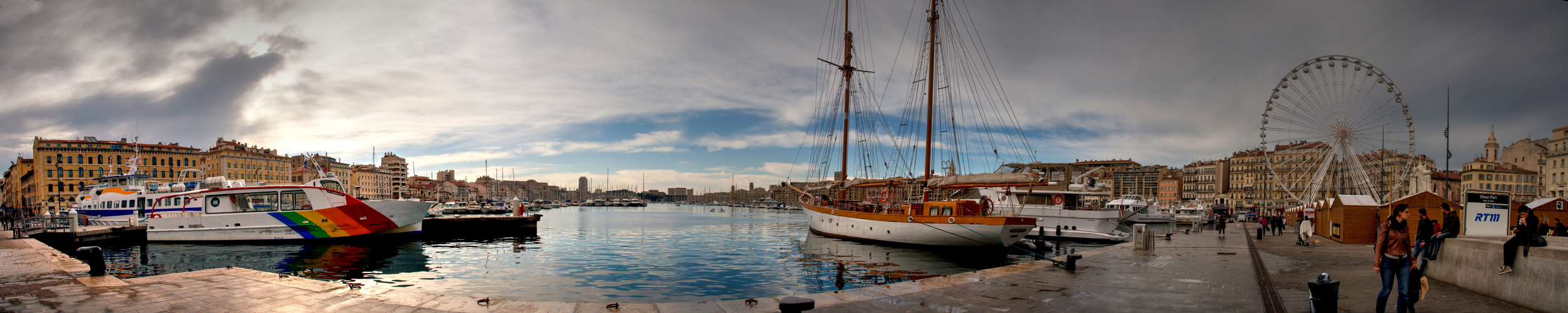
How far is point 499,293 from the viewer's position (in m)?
14.8

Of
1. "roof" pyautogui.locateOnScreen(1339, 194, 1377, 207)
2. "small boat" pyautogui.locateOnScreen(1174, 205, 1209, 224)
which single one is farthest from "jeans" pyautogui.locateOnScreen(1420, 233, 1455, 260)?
"small boat" pyautogui.locateOnScreen(1174, 205, 1209, 224)

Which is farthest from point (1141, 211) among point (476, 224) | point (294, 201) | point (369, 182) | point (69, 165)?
point (369, 182)

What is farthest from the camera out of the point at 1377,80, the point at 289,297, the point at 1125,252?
the point at 1377,80

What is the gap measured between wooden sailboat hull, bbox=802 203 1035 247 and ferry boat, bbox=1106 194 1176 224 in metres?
29.9

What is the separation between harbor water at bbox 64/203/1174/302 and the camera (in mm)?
15984

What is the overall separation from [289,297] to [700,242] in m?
25.7

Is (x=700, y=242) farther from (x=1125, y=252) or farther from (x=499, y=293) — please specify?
(x=1125, y=252)

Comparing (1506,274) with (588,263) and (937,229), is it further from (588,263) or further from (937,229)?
(588,263)

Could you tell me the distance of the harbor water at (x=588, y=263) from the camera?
16.0m

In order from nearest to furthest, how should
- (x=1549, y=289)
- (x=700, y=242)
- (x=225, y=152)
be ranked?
(x=1549, y=289)
(x=700, y=242)
(x=225, y=152)

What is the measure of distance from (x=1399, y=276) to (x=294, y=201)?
3799 cm

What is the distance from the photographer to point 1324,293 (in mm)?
6500

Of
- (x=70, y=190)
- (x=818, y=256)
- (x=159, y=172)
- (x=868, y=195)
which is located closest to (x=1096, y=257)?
(x=818, y=256)

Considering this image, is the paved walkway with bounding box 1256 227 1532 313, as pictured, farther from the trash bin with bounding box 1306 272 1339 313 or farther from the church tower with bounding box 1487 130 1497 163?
the church tower with bounding box 1487 130 1497 163
